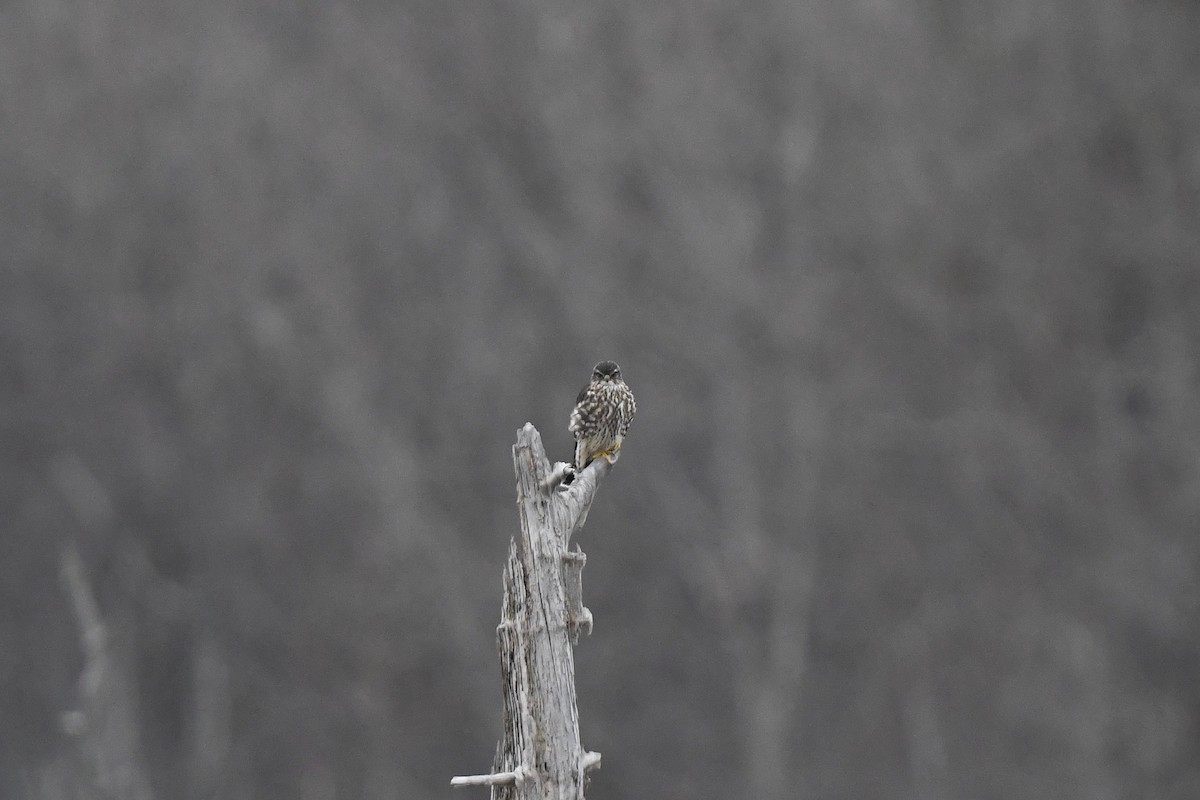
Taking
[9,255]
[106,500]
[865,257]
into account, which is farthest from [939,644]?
[9,255]

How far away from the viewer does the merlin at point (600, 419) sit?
5656 mm

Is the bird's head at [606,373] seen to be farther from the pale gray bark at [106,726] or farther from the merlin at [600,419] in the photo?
the pale gray bark at [106,726]

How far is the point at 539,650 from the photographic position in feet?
13.6

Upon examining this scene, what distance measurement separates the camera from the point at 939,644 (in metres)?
12.8

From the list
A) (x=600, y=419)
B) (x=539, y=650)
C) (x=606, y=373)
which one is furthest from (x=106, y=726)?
(x=539, y=650)

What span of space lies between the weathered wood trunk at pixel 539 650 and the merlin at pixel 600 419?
1.41m

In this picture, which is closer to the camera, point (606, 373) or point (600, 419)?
point (600, 419)

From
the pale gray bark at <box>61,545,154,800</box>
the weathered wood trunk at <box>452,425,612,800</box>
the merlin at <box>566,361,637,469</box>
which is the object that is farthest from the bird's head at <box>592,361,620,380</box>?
the pale gray bark at <box>61,545,154,800</box>

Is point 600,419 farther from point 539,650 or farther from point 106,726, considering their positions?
point 106,726

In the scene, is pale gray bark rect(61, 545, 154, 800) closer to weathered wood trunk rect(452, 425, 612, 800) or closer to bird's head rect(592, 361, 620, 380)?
bird's head rect(592, 361, 620, 380)

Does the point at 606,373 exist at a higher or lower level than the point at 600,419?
higher

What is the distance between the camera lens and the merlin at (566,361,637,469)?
5.66m

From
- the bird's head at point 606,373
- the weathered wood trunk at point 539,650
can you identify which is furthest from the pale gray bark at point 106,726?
the weathered wood trunk at point 539,650

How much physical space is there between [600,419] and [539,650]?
1654mm
